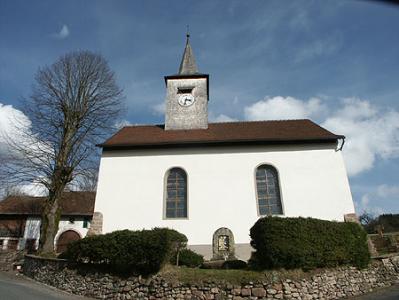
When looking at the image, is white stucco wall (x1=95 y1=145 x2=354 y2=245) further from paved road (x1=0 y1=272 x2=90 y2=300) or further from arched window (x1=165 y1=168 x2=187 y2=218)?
paved road (x1=0 y1=272 x2=90 y2=300)

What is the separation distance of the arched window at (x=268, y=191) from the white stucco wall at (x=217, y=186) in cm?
29

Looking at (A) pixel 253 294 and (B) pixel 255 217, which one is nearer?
(A) pixel 253 294

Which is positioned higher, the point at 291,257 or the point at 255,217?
the point at 255,217

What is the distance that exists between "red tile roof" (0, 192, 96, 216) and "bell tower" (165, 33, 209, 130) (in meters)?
13.3

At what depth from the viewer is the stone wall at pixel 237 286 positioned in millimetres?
9281

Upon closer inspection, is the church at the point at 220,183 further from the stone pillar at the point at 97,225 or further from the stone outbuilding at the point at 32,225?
the stone outbuilding at the point at 32,225

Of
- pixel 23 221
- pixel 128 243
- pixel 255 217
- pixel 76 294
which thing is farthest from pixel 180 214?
pixel 23 221

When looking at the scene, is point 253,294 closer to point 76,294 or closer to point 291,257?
Result: point 291,257

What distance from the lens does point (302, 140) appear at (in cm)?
1515

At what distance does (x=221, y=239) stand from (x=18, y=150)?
1255 cm

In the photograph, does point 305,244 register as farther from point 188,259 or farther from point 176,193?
point 176,193

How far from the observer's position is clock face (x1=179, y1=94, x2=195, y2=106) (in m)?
19.7

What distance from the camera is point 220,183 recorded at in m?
14.6

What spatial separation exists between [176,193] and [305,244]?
681cm
